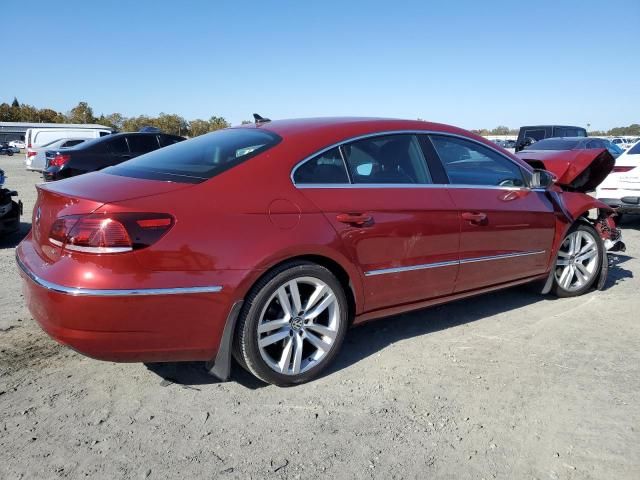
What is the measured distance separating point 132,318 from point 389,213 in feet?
5.49

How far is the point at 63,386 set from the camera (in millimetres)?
3074

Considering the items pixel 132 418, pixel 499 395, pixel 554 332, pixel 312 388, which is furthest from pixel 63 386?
pixel 554 332

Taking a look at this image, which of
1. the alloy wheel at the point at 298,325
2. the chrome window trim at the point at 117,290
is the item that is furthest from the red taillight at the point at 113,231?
the alloy wheel at the point at 298,325

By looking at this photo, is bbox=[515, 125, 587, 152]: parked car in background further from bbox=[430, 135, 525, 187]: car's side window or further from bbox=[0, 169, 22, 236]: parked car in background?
bbox=[0, 169, 22, 236]: parked car in background

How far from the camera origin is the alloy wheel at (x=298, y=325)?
302 centimetres

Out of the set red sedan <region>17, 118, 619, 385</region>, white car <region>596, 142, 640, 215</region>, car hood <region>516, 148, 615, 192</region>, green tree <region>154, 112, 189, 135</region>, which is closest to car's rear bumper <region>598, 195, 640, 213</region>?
white car <region>596, 142, 640, 215</region>

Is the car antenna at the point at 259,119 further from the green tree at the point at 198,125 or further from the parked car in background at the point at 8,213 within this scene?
the green tree at the point at 198,125

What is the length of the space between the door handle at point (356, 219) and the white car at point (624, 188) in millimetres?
6440

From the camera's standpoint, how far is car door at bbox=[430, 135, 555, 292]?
3.88 m

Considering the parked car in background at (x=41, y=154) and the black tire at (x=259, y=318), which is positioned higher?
the black tire at (x=259, y=318)

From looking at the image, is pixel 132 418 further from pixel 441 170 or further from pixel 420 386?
pixel 441 170

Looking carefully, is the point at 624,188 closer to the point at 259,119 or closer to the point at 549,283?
the point at 549,283

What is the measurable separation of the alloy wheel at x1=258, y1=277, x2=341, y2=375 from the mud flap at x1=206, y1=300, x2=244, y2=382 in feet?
0.54

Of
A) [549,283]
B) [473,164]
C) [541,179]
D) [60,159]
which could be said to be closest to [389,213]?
[473,164]
